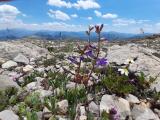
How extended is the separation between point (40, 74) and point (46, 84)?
76.4 inches

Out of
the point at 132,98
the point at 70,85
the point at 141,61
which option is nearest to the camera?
the point at 132,98

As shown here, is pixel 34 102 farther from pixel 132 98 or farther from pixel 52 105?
pixel 132 98

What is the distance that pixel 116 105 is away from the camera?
24.5 feet

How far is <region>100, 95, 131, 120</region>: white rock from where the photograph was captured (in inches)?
283

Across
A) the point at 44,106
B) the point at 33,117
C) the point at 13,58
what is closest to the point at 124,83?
the point at 44,106

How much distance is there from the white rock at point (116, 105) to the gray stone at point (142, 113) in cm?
17

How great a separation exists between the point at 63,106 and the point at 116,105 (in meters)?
1.13

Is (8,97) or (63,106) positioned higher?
(63,106)

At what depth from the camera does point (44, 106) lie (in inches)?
289

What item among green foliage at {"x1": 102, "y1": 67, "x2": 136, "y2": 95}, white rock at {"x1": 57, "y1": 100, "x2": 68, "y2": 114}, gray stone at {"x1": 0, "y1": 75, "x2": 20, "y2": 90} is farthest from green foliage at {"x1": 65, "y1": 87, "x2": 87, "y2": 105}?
gray stone at {"x1": 0, "y1": 75, "x2": 20, "y2": 90}

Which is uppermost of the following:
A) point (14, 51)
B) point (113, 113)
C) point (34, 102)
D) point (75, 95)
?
point (113, 113)

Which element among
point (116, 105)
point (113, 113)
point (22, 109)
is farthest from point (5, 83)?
point (113, 113)

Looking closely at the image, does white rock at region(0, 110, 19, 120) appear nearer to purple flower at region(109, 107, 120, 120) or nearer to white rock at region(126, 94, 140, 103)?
purple flower at region(109, 107, 120, 120)

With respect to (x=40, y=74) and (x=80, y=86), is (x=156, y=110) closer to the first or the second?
(x=80, y=86)
